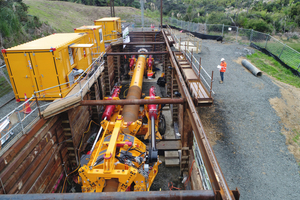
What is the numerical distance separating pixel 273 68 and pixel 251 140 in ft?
34.1

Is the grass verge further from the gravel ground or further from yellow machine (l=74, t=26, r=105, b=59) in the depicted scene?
yellow machine (l=74, t=26, r=105, b=59)

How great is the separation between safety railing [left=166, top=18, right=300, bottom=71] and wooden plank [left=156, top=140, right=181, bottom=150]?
39.3 feet

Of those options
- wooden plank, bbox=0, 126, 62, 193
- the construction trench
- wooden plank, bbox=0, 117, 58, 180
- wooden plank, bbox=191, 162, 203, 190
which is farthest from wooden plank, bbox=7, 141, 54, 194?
wooden plank, bbox=191, 162, 203, 190

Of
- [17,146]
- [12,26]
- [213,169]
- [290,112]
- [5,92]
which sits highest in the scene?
[12,26]

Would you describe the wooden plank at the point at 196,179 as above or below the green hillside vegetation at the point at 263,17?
below

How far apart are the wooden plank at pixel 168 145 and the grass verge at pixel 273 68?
10024 millimetres

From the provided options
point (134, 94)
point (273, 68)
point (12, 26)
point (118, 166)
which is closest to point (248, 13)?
point (273, 68)

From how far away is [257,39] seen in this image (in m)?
23.1

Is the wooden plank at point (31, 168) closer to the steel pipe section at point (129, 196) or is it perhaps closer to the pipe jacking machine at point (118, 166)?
the pipe jacking machine at point (118, 166)

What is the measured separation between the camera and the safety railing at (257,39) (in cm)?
1713

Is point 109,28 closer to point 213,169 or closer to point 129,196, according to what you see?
point 213,169

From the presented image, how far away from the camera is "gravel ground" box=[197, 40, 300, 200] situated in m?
7.62

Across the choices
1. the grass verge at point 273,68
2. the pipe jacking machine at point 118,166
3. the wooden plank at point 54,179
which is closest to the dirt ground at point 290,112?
the grass verge at point 273,68

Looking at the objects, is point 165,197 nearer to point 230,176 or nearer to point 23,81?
point 230,176
